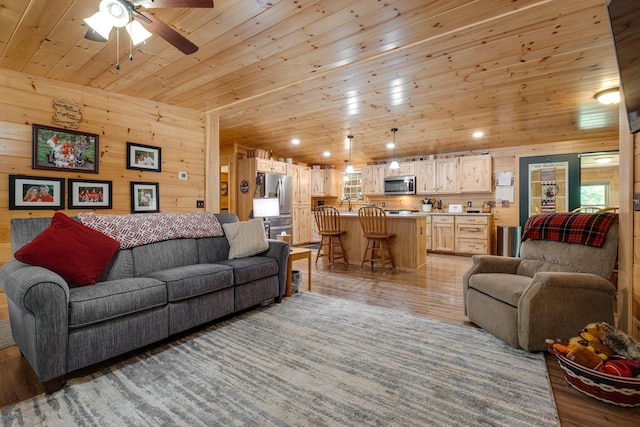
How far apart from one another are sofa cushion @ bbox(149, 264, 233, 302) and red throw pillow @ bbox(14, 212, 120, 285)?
371mm

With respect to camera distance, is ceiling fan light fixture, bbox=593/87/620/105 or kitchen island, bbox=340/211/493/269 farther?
kitchen island, bbox=340/211/493/269

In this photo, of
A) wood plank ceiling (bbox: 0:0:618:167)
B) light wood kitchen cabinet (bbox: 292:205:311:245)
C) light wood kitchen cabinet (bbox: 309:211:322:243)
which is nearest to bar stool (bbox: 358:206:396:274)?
wood plank ceiling (bbox: 0:0:618:167)

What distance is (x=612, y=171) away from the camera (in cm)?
691

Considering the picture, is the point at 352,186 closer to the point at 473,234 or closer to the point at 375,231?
the point at 473,234

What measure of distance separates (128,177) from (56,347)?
8.32 feet

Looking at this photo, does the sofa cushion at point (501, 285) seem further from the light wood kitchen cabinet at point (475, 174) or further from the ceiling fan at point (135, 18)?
the light wood kitchen cabinet at point (475, 174)

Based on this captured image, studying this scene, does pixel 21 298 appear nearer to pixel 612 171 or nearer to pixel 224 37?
pixel 224 37

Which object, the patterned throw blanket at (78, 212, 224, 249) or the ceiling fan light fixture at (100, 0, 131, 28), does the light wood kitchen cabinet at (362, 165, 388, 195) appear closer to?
the patterned throw blanket at (78, 212, 224, 249)

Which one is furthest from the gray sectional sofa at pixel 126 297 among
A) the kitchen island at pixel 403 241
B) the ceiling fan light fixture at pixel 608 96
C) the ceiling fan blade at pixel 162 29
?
the ceiling fan light fixture at pixel 608 96

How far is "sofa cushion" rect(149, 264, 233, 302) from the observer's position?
7.28 ft

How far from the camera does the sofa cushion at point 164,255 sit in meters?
2.52

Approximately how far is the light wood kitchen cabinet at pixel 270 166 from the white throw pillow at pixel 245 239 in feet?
10.2

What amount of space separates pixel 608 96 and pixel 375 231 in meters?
3.21

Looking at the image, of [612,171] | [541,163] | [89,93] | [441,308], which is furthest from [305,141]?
[612,171]
